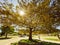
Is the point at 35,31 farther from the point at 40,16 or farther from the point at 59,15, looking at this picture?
the point at 59,15

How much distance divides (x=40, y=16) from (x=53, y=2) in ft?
7.22

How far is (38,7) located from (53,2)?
1895mm

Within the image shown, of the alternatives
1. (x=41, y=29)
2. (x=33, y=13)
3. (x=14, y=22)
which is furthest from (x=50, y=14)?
(x=14, y=22)

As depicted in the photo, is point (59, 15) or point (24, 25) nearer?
point (59, 15)

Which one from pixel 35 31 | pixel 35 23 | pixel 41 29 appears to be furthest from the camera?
pixel 35 31

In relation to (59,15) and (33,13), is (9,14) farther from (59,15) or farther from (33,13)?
(59,15)

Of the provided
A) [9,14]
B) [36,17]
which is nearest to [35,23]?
[36,17]

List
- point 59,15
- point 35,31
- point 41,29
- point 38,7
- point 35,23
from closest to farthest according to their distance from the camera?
point 59,15 < point 38,7 < point 35,23 < point 41,29 < point 35,31

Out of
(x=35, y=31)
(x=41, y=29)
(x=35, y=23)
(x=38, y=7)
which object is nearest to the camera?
(x=38, y=7)

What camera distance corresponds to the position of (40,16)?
1706cm

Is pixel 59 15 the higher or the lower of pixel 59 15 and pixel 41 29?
the higher

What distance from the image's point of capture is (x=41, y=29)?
761 inches

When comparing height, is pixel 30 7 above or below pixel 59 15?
above

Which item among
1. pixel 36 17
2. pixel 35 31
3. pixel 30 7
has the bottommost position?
pixel 35 31
